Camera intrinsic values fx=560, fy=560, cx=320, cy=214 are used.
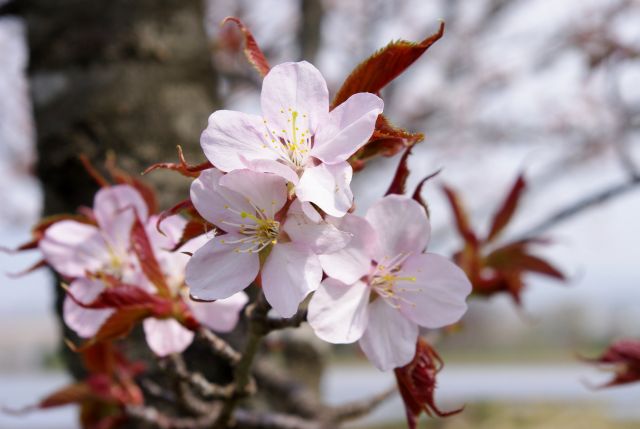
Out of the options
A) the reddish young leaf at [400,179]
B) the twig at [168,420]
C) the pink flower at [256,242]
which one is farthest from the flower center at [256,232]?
the twig at [168,420]

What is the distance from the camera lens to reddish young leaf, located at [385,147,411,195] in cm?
47

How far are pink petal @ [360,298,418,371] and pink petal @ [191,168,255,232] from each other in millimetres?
Result: 140

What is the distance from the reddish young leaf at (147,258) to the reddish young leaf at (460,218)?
1.52ft

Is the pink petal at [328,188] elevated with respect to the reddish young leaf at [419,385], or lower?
elevated

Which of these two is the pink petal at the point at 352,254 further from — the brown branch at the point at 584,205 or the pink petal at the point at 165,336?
the brown branch at the point at 584,205

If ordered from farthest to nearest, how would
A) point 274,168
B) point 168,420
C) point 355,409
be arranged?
1. point 355,409
2. point 168,420
3. point 274,168

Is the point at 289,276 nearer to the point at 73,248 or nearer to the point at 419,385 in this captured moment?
the point at 419,385

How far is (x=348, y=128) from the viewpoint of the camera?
40cm

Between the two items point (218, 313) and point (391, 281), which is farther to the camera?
point (218, 313)

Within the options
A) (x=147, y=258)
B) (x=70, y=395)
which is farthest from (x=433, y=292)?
(x=70, y=395)

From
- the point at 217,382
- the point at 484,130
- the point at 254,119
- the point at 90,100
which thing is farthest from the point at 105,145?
the point at 484,130

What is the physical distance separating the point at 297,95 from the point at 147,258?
0.75ft

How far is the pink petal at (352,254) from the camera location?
17.4 inches

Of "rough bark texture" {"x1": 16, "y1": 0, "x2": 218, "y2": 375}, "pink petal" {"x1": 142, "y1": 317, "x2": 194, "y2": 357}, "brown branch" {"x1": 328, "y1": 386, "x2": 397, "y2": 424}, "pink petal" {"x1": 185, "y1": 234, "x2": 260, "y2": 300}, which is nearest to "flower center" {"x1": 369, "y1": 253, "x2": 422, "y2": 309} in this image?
"pink petal" {"x1": 185, "y1": 234, "x2": 260, "y2": 300}
